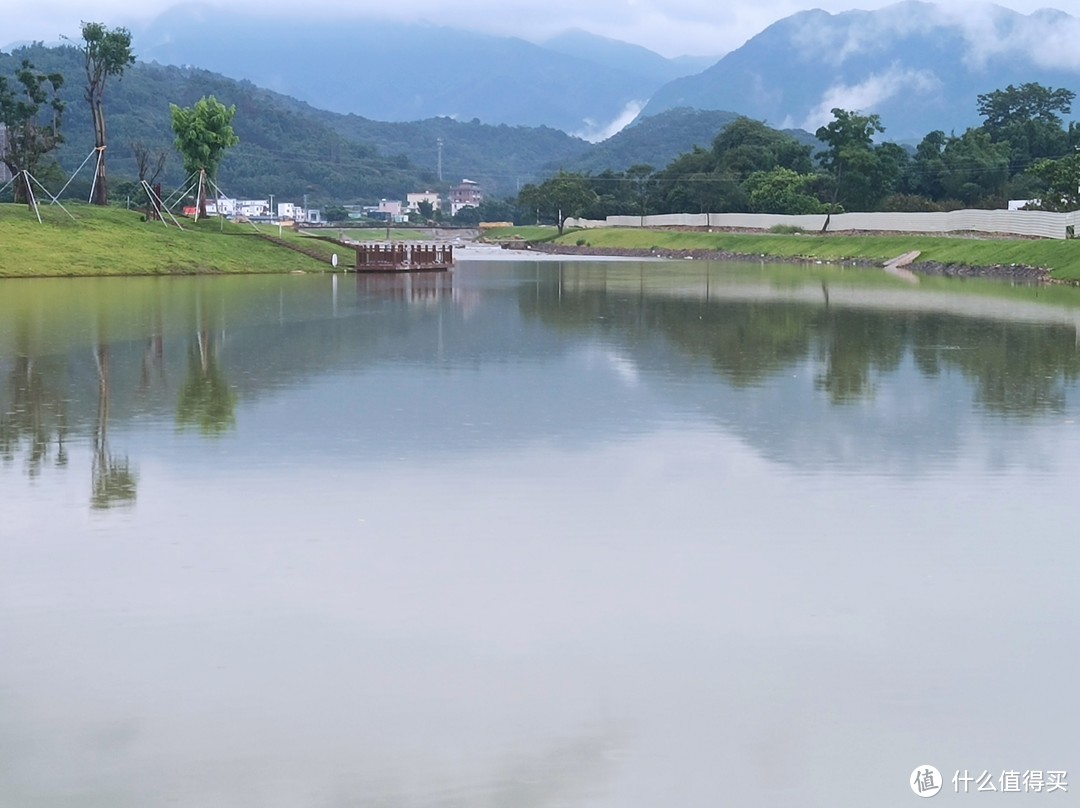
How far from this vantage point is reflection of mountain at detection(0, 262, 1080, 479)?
18406mm

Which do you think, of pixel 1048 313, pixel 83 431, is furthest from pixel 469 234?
pixel 83 431

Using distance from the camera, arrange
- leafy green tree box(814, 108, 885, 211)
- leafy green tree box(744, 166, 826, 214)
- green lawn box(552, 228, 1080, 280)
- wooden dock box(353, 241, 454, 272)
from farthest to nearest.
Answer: leafy green tree box(744, 166, 826, 214) → leafy green tree box(814, 108, 885, 211) → wooden dock box(353, 241, 454, 272) → green lawn box(552, 228, 1080, 280)

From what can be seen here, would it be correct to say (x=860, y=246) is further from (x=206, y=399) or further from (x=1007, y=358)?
(x=206, y=399)

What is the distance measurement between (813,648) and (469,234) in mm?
187385

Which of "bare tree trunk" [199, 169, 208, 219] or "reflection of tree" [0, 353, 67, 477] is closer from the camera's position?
"reflection of tree" [0, 353, 67, 477]

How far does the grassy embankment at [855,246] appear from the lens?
66312 mm

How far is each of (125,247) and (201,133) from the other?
60.9 ft

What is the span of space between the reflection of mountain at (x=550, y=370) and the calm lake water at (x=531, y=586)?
0.15 meters

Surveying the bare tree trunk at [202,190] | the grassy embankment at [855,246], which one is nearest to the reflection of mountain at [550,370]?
the grassy embankment at [855,246]

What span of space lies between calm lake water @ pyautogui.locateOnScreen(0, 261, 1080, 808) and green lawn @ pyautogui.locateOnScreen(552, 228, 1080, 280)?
4352 cm

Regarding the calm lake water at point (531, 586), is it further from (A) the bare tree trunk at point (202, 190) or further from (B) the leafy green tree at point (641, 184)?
(B) the leafy green tree at point (641, 184)

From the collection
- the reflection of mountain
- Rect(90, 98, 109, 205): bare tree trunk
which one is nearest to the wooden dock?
Rect(90, 98, 109, 205): bare tree trunk

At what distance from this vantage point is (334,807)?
719cm

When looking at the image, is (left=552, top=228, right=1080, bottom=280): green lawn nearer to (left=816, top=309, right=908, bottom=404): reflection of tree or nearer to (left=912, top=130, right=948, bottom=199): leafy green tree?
(left=912, top=130, right=948, bottom=199): leafy green tree
